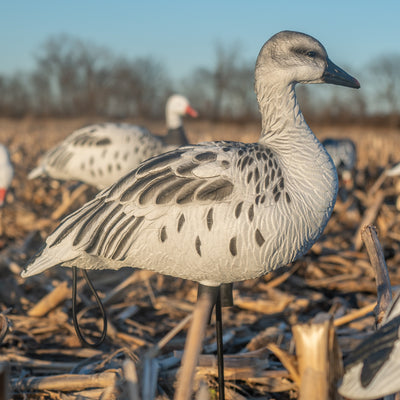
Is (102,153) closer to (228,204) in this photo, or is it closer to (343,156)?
(228,204)

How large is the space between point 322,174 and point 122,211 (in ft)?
3.03

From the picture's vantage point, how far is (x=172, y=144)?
702 cm

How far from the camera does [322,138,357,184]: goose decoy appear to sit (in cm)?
943

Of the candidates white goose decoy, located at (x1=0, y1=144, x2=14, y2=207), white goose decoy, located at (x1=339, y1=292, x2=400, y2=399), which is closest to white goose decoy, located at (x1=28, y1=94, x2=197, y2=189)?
white goose decoy, located at (x1=0, y1=144, x2=14, y2=207)

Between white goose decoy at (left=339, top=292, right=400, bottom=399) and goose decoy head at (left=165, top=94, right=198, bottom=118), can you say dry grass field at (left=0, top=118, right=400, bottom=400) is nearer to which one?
white goose decoy at (left=339, top=292, right=400, bottom=399)

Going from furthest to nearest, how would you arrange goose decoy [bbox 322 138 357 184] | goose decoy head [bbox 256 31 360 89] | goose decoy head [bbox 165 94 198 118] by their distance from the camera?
goose decoy [bbox 322 138 357 184], goose decoy head [bbox 165 94 198 118], goose decoy head [bbox 256 31 360 89]

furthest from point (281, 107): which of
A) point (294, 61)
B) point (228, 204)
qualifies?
point (228, 204)

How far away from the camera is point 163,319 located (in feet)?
13.6

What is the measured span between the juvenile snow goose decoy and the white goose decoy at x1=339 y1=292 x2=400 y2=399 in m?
0.67

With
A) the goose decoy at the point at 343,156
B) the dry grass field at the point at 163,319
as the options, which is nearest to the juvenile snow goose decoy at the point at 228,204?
the dry grass field at the point at 163,319

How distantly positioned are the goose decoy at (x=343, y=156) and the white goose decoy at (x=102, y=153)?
3852 mm

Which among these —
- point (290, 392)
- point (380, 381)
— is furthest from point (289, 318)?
point (380, 381)

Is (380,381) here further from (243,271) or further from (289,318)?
(289,318)

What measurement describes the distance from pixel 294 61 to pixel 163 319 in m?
2.51
